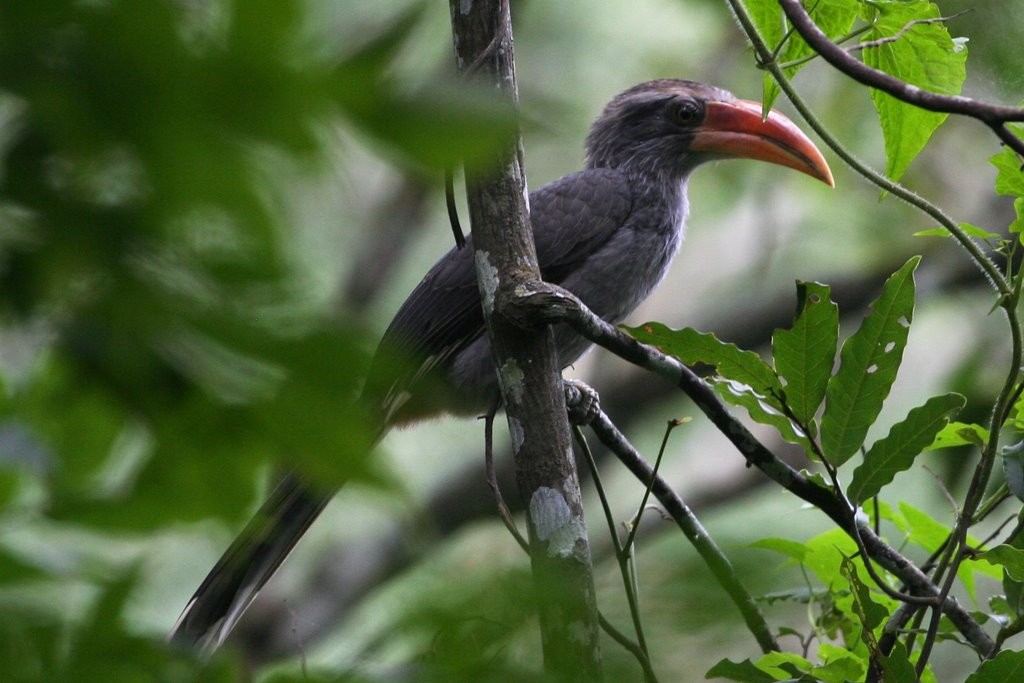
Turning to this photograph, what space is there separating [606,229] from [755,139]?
69 centimetres

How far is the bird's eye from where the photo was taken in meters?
4.51

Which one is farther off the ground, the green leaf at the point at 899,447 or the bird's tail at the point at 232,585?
the bird's tail at the point at 232,585

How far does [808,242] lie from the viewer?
990 centimetres

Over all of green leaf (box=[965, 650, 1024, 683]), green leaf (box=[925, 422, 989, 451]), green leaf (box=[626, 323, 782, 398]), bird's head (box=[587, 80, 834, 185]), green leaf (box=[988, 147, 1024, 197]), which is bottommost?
green leaf (box=[965, 650, 1024, 683])

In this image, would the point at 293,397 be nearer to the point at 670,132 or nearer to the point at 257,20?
the point at 257,20

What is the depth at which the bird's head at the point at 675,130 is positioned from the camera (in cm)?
430

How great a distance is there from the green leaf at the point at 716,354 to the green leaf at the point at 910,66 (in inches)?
20.3

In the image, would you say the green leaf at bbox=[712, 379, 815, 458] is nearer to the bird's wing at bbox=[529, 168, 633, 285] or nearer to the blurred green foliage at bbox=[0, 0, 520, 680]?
the blurred green foliage at bbox=[0, 0, 520, 680]

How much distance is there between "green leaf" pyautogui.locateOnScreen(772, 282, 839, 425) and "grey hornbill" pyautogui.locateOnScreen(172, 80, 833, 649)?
1333mm

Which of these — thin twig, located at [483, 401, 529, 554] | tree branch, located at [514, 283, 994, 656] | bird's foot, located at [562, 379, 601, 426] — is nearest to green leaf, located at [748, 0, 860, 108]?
tree branch, located at [514, 283, 994, 656]

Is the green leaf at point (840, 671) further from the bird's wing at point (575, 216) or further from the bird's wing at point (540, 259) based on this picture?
the bird's wing at point (575, 216)

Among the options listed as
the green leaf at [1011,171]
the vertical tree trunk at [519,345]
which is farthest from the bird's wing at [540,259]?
the green leaf at [1011,171]

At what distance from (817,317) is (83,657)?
171cm

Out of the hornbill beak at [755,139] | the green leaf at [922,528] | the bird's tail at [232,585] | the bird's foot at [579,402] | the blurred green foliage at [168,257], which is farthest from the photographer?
the hornbill beak at [755,139]
